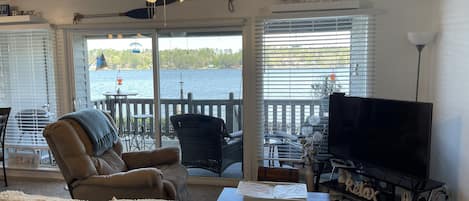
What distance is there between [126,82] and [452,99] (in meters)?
3.30

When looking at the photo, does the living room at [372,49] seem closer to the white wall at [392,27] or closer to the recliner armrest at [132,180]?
the white wall at [392,27]

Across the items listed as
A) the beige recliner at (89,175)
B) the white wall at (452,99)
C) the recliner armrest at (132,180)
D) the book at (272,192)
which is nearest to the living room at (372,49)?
the white wall at (452,99)

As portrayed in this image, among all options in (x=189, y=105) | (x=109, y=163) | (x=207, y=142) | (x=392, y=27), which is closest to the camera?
(x=109, y=163)

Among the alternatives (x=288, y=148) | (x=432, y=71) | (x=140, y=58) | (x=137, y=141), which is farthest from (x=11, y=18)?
(x=432, y=71)

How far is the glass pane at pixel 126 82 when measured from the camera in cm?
408

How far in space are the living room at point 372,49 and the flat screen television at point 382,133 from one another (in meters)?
0.32

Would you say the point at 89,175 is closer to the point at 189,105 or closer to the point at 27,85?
the point at 189,105

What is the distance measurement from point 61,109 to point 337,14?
3306mm

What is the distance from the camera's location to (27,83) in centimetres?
430

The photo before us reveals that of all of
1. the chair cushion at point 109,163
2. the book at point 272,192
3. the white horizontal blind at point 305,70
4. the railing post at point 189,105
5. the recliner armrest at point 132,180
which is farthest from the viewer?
the railing post at point 189,105

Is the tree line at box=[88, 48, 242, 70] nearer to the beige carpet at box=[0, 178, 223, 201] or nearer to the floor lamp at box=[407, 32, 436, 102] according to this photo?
the beige carpet at box=[0, 178, 223, 201]

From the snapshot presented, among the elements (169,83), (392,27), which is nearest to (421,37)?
(392,27)

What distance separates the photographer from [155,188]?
103 inches

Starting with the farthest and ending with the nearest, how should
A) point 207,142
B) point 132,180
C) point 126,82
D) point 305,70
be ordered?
point 126,82 → point 207,142 → point 305,70 → point 132,180
